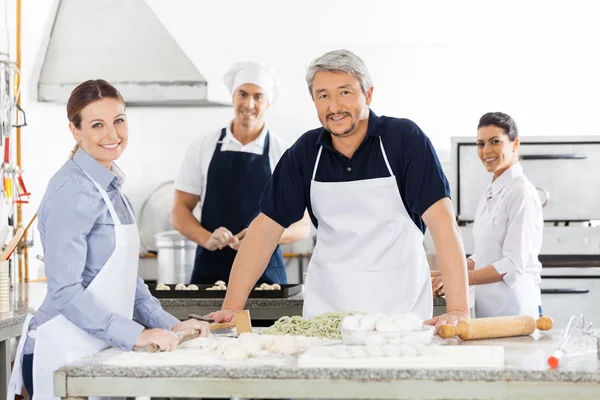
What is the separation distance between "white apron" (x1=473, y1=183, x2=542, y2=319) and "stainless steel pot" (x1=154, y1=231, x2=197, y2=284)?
200cm

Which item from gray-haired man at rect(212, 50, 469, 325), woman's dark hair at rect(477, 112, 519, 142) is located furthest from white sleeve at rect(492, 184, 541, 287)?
gray-haired man at rect(212, 50, 469, 325)

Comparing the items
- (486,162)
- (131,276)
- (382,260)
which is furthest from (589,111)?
(131,276)

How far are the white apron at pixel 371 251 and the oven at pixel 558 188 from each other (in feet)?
8.48

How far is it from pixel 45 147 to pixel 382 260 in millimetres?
3293

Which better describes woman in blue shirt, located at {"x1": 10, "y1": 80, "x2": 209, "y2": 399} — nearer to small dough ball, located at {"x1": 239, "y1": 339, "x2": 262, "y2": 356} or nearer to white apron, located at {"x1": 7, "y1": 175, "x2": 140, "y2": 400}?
white apron, located at {"x1": 7, "y1": 175, "x2": 140, "y2": 400}

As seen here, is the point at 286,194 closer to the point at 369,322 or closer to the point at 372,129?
the point at 372,129

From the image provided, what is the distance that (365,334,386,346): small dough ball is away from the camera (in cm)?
190

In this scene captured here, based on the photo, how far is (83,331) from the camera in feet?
7.15

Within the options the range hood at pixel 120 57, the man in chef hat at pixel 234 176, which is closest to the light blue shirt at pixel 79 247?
the man in chef hat at pixel 234 176

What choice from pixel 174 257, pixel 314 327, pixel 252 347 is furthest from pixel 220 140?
pixel 252 347

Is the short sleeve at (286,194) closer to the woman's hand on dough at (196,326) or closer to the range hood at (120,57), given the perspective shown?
the woman's hand on dough at (196,326)

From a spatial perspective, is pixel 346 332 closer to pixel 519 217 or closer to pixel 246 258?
pixel 246 258

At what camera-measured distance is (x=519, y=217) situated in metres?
3.79

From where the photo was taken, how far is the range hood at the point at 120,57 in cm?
517
